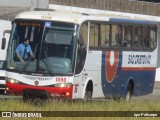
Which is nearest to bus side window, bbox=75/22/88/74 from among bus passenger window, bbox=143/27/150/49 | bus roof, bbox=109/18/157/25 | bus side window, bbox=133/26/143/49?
bus roof, bbox=109/18/157/25

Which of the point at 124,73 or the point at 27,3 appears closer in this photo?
the point at 124,73

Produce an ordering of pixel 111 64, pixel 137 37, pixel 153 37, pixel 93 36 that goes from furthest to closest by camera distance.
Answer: pixel 153 37, pixel 137 37, pixel 111 64, pixel 93 36

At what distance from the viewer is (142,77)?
2673 cm

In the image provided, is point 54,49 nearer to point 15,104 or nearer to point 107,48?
point 107,48

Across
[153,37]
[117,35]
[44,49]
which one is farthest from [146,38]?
[44,49]

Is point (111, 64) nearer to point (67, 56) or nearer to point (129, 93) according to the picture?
point (129, 93)

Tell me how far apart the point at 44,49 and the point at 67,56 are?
0.74 meters

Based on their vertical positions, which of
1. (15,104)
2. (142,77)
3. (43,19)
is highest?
(43,19)

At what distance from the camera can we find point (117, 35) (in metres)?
24.3

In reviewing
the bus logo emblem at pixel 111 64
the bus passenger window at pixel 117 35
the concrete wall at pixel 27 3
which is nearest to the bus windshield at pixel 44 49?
the bus logo emblem at pixel 111 64

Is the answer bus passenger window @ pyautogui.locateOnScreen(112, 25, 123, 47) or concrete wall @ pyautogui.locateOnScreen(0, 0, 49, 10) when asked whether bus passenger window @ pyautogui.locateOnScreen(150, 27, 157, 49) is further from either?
concrete wall @ pyautogui.locateOnScreen(0, 0, 49, 10)

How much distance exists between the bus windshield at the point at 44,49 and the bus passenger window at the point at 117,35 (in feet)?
10.8

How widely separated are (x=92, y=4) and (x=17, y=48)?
22.2 m

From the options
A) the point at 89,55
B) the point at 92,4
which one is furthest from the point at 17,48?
the point at 92,4
